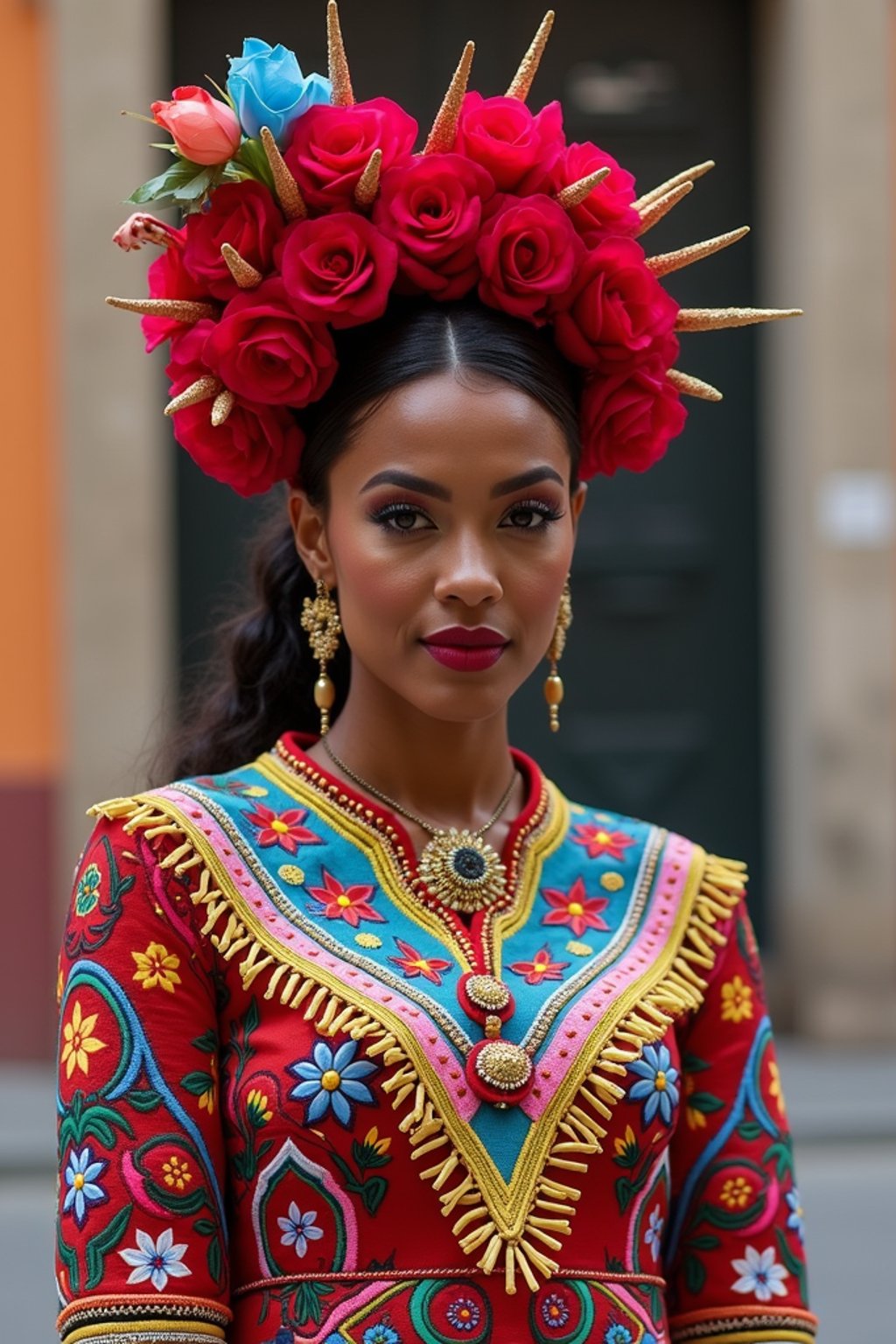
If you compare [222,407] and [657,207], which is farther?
[657,207]

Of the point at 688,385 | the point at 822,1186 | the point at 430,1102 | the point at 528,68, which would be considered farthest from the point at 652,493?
the point at 430,1102

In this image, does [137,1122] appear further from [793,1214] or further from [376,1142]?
[793,1214]

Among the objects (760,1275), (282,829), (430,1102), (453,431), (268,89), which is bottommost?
(760,1275)

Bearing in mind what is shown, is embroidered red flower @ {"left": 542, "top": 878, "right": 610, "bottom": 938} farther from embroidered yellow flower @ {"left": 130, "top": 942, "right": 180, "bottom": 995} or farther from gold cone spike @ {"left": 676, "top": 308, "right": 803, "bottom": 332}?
gold cone spike @ {"left": 676, "top": 308, "right": 803, "bottom": 332}

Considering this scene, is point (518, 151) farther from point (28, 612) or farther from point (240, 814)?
point (28, 612)

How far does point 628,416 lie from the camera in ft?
7.22

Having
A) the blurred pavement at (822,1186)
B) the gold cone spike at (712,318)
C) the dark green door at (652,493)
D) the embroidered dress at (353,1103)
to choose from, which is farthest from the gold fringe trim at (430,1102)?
the dark green door at (652,493)

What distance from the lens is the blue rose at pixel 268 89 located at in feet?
6.68

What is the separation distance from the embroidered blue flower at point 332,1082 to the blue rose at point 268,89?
2.82ft

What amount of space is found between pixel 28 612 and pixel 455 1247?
5176mm

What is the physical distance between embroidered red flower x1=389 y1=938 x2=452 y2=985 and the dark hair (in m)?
0.39

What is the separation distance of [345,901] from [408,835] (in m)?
0.12

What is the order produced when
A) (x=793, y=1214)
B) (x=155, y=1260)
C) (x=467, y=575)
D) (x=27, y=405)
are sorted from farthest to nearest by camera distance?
(x=27, y=405) < (x=793, y=1214) < (x=467, y=575) < (x=155, y=1260)

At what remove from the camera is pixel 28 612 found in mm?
6859
